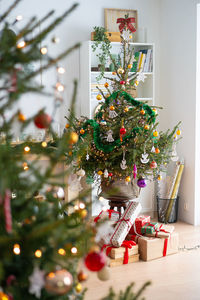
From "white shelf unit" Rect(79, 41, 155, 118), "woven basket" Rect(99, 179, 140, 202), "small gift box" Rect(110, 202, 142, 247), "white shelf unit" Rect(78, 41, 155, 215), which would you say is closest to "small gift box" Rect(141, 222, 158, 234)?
"small gift box" Rect(110, 202, 142, 247)

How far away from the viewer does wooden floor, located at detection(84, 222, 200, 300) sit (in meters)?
2.52

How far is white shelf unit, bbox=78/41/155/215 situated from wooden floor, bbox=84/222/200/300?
1.01m

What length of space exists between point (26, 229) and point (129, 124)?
6.17 feet

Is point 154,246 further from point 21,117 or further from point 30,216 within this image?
point 21,117

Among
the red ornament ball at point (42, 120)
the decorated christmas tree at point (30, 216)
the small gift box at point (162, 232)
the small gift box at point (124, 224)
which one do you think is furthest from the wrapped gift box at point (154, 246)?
the red ornament ball at point (42, 120)

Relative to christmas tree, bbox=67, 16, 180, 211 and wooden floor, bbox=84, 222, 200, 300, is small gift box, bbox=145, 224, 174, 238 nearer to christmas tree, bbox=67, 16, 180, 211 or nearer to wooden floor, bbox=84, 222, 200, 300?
wooden floor, bbox=84, 222, 200, 300

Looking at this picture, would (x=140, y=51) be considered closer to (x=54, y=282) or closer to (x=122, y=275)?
(x=122, y=275)

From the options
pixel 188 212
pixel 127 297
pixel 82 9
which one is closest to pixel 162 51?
pixel 82 9

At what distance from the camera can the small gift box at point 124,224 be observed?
9.80ft

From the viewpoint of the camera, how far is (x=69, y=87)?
431cm

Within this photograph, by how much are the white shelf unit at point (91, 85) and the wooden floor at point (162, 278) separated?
3.30 ft

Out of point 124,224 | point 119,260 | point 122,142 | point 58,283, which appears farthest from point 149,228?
point 58,283

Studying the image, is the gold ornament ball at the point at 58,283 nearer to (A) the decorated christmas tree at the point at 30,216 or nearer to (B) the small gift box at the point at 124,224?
(A) the decorated christmas tree at the point at 30,216

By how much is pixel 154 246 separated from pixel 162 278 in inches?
14.5
